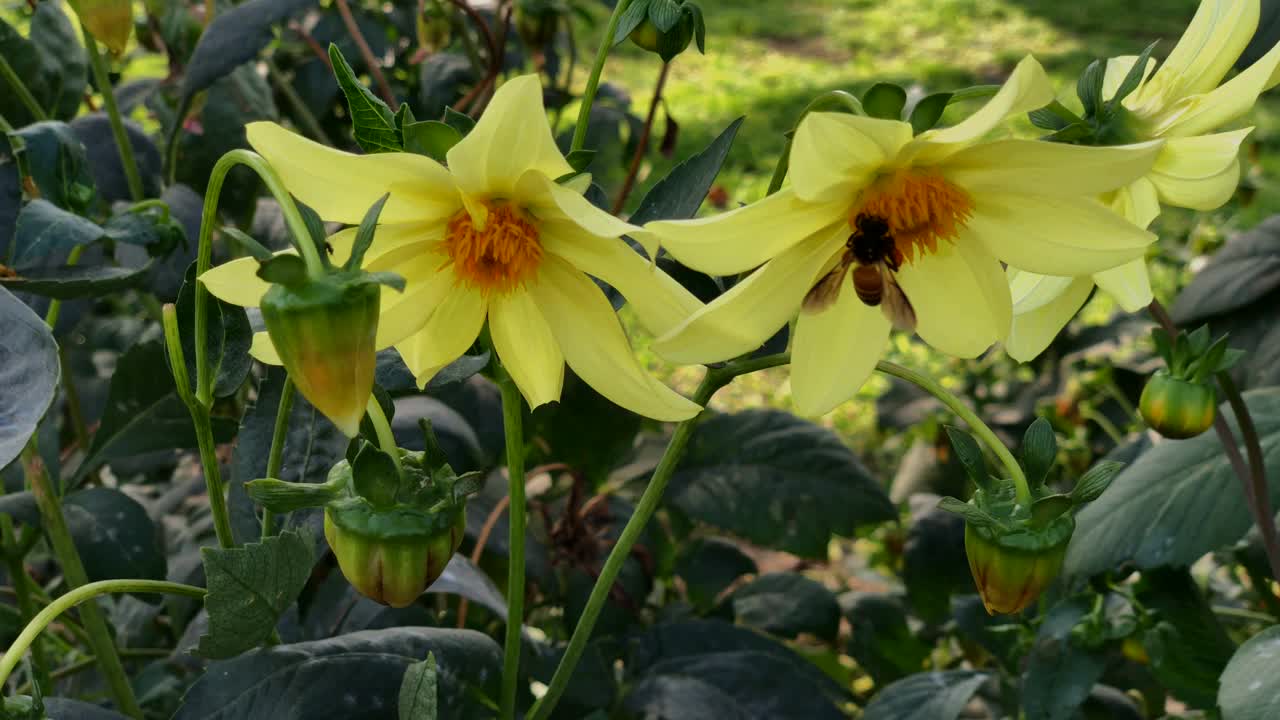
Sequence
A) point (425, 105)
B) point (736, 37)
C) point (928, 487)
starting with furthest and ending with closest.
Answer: point (736, 37)
point (928, 487)
point (425, 105)

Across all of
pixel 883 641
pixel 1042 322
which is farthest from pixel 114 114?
pixel 883 641

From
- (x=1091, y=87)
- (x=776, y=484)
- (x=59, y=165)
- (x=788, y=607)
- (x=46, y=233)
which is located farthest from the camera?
(x=788, y=607)

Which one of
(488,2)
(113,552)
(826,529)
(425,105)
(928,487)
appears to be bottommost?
(928,487)

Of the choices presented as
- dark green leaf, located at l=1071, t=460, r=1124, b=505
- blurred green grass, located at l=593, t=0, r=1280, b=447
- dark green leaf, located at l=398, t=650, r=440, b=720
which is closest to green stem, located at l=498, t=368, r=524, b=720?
dark green leaf, located at l=398, t=650, r=440, b=720

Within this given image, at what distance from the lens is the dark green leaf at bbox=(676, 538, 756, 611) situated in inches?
59.2

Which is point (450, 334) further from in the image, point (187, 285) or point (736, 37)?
point (736, 37)

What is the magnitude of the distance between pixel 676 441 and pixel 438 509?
0.18m

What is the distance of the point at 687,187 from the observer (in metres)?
0.77

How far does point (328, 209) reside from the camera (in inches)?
25.3

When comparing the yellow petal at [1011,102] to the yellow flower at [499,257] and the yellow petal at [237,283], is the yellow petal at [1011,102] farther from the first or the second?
the yellow petal at [237,283]

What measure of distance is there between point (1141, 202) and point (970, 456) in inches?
8.4

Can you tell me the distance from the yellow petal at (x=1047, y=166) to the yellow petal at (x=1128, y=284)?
5.5 inches

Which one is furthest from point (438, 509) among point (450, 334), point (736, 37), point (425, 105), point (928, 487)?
point (736, 37)

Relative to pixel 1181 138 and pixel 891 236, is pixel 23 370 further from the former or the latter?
pixel 1181 138
